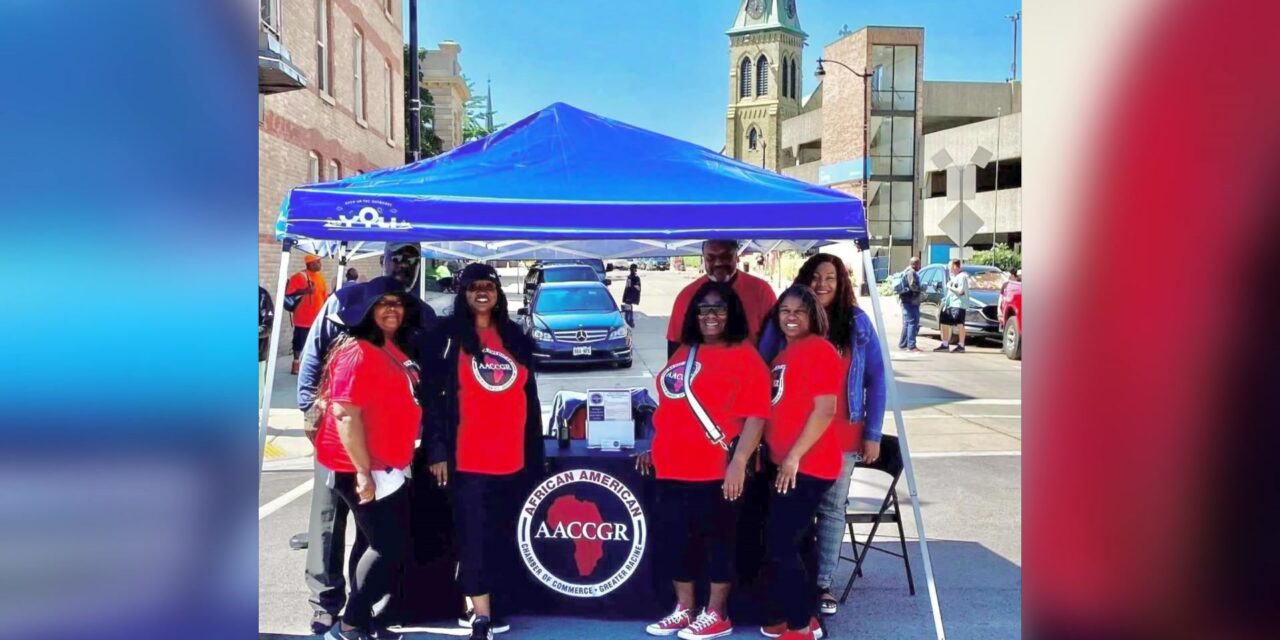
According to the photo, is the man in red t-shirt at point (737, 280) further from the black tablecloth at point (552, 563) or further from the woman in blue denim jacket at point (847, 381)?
the black tablecloth at point (552, 563)

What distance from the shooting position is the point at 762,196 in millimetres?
3904

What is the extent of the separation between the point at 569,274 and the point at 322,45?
7.04 m

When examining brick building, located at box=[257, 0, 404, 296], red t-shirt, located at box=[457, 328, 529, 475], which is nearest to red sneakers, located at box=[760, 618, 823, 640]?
red t-shirt, located at box=[457, 328, 529, 475]

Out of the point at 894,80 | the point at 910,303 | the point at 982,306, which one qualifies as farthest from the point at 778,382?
the point at 894,80

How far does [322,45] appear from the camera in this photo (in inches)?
619

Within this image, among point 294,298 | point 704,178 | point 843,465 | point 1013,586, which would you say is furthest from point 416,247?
point 294,298

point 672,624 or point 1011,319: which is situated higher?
point 1011,319

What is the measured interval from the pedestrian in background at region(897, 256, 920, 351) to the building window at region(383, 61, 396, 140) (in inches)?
550

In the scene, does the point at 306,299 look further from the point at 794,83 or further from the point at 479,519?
the point at 794,83

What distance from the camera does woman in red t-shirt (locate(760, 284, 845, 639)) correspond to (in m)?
3.53

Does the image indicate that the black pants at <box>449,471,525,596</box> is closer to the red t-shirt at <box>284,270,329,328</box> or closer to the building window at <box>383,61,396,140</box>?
the red t-shirt at <box>284,270,329,328</box>
